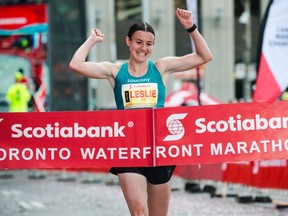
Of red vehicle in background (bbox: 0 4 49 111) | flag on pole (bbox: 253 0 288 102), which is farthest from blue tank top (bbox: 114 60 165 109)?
red vehicle in background (bbox: 0 4 49 111)

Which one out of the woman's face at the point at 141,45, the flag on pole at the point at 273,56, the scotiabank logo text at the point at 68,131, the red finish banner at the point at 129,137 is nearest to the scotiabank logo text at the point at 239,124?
the red finish banner at the point at 129,137

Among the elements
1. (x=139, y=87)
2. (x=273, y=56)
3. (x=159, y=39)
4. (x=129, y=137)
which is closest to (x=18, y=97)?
(x=273, y=56)

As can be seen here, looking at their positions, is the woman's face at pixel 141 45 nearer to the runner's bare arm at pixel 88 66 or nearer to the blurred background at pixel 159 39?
the runner's bare arm at pixel 88 66

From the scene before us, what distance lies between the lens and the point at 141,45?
27.0 feet

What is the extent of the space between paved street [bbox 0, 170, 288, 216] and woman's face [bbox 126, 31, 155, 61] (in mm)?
7241

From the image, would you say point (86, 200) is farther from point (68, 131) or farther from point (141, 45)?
point (141, 45)

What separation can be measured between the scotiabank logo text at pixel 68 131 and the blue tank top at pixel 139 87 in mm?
349

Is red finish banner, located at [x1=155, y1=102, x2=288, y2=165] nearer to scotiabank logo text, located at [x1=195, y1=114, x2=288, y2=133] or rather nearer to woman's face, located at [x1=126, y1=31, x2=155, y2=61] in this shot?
scotiabank logo text, located at [x1=195, y1=114, x2=288, y2=133]

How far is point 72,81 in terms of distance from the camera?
45.2 m

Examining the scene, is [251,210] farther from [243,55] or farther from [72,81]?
[243,55]

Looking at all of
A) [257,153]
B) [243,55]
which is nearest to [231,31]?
[243,55]

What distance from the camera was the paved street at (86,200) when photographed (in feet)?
51.8

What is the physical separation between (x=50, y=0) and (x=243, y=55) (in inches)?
581

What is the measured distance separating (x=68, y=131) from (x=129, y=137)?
0.46 metres
